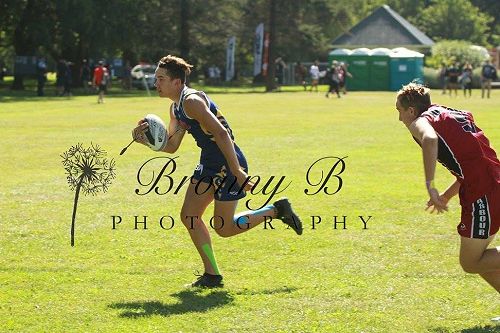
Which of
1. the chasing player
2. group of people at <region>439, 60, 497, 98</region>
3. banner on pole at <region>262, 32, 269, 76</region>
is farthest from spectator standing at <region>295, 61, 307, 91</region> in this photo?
the chasing player

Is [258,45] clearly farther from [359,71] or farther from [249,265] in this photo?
[249,265]

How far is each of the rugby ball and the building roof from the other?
75086 mm

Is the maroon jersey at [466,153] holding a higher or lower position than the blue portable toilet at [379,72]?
higher

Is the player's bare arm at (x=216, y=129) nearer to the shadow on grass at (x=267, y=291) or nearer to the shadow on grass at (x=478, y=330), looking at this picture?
the shadow on grass at (x=267, y=291)

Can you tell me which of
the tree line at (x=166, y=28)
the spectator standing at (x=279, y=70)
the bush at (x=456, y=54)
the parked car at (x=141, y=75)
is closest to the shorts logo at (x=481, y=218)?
the tree line at (x=166, y=28)

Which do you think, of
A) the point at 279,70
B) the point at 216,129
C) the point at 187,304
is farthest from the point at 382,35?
the point at 187,304

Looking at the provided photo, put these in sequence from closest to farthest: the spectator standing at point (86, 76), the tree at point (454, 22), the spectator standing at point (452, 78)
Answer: the spectator standing at point (452, 78)
the spectator standing at point (86, 76)
the tree at point (454, 22)

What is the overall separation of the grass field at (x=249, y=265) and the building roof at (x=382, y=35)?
66.6 metres

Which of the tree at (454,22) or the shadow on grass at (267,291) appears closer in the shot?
the shadow on grass at (267,291)

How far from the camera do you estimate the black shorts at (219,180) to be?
8.06m

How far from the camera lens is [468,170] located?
6.74 m

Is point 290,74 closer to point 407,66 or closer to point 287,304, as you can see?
point 407,66

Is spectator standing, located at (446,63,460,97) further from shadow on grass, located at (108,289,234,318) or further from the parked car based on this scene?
shadow on grass, located at (108,289,234,318)

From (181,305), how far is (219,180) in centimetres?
107
